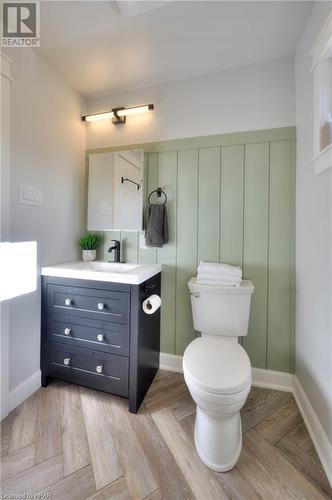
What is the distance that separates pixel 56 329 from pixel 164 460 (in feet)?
3.30

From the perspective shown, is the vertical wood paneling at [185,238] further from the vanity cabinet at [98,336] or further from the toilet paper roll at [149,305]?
the toilet paper roll at [149,305]

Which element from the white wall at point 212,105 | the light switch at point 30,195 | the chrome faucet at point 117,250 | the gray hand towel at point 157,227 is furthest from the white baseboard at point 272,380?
the light switch at point 30,195

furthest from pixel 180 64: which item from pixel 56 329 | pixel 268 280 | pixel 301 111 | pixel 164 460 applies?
pixel 164 460

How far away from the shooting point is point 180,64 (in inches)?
63.9

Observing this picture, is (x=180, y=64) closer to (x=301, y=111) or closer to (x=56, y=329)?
(x=301, y=111)

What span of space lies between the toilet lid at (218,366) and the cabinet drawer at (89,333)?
0.44 meters

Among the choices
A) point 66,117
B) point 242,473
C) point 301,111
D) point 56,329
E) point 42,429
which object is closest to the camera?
point 242,473

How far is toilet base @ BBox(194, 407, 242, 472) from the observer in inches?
41.4

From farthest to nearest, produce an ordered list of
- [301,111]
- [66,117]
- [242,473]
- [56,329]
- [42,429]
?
[66,117], [56,329], [301,111], [42,429], [242,473]

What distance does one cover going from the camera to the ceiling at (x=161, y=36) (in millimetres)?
1230

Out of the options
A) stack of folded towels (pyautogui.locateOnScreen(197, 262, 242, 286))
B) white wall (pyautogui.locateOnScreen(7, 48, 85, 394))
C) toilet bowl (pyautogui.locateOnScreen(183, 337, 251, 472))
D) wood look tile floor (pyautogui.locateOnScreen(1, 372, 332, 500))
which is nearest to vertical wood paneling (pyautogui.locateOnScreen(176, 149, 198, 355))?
stack of folded towels (pyautogui.locateOnScreen(197, 262, 242, 286))

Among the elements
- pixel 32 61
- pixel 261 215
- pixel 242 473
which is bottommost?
pixel 242 473

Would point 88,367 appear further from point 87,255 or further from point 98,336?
point 87,255

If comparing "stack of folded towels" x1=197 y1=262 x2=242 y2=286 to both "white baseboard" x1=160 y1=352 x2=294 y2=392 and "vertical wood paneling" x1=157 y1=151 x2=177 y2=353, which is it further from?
"white baseboard" x1=160 y1=352 x2=294 y2=392
